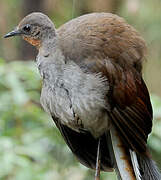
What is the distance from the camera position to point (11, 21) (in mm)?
9812

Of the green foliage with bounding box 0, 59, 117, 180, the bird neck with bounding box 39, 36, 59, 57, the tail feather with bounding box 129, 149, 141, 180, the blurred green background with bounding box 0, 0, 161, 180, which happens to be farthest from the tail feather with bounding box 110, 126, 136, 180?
the green foliage with bounding box 0, 59, 117, 180

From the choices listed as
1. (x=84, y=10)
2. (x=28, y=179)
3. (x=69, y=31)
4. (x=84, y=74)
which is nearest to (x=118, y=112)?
(x=84, y=74)

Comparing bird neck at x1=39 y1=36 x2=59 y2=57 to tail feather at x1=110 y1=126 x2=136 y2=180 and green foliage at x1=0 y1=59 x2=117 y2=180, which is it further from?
green foliage at x1=0 y1=59 x2=117 y2=180

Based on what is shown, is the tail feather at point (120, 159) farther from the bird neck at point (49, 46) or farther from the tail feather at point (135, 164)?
the bird neck at point (49, 46)

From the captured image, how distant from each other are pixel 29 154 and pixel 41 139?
16.9 inches

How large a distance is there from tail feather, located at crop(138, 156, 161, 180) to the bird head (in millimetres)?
1021

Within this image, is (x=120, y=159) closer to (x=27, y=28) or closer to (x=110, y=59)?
(x=110, y=59)

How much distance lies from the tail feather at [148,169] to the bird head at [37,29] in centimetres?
102

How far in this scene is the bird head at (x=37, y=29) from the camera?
3633 mm

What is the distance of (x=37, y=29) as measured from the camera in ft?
12.1

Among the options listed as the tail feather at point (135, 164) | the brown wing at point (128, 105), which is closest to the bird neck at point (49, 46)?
the brown wing at point (128, 105)

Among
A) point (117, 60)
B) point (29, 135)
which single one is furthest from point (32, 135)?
point (117, 60)

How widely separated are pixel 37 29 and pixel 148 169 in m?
1.19

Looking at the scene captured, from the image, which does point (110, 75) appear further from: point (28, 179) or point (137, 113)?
point (28, 179)
